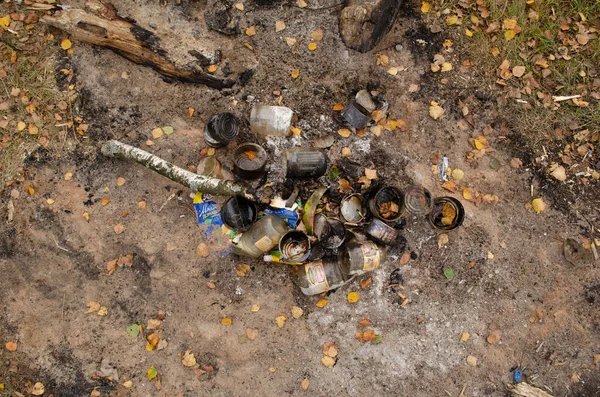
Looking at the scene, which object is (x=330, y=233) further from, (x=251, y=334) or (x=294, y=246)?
(x=251, y=334)

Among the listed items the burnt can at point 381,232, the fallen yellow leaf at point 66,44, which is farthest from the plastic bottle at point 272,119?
the fallen yellow leaf at point 66,44

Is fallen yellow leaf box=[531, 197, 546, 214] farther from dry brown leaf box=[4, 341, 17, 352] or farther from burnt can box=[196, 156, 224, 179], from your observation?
dry brown leaf box=[4, 341, 17, 352]

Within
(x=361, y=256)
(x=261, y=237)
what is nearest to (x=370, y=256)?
(x=361, y=256)

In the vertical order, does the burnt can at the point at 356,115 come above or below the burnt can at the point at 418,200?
above

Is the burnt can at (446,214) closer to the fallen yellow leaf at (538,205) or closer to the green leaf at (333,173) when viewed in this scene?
the fallen yellow leaf at (538,205)

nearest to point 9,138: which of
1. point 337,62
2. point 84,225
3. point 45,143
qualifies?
point 45,143
